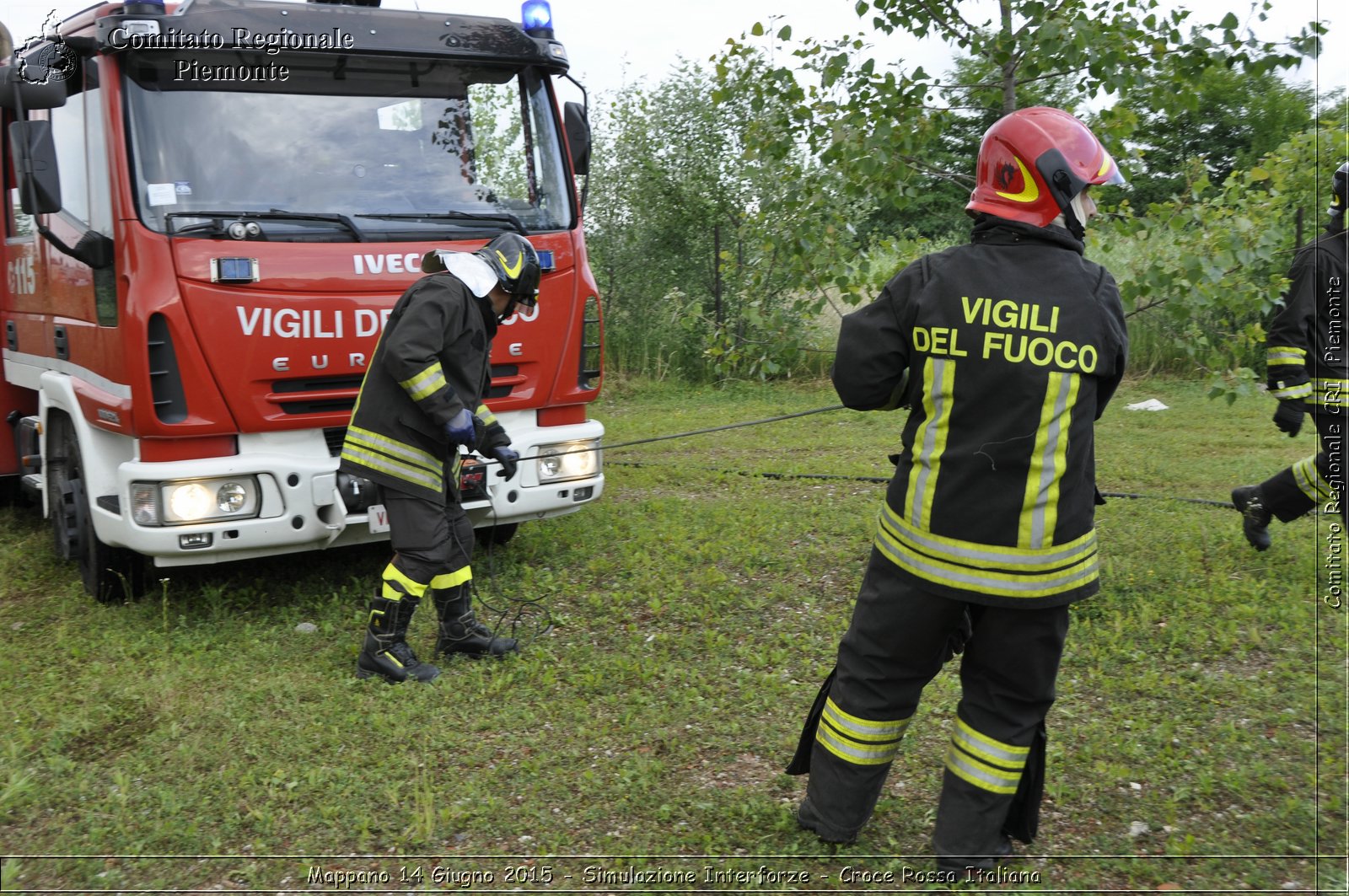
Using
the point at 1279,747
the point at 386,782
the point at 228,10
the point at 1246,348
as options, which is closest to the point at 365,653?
the point at 386,782

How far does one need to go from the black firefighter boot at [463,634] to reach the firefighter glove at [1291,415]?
12.3 ft

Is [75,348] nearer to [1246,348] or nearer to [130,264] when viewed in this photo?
[130,264]

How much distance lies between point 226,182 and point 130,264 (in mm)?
560

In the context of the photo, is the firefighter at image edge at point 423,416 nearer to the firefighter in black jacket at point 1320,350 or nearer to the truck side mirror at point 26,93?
the truck side mirror at point 26,93

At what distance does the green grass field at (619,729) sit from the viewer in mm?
3453

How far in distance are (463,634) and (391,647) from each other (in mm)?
375

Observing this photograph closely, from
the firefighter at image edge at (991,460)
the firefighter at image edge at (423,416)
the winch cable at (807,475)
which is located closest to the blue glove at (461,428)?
the firefighter at image edge at (423,416)

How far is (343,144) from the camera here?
545 centimetres

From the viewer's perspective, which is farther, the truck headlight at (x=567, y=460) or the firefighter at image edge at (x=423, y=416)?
the truck headlight at (x=567, y=460)

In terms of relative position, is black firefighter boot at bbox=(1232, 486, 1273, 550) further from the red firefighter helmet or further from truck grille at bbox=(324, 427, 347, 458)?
truck grille at bbox=(324, 427, 347, 458)

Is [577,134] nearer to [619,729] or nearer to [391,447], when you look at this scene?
[391,447]

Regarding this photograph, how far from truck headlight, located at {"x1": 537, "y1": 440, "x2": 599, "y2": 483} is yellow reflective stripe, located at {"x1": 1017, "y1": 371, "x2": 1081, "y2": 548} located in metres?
3.29

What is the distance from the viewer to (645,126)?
1444cm

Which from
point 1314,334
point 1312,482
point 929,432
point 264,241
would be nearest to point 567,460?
point 264,241
